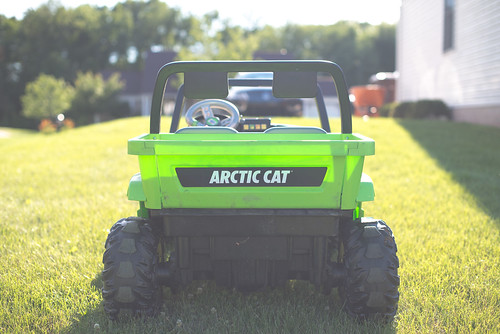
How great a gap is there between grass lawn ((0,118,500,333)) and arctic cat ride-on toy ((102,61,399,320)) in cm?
20

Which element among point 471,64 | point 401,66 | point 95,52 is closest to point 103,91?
point 95,52

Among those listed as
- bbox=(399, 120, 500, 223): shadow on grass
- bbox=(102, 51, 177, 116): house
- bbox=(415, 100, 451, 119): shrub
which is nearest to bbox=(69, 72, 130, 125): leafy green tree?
bbox=(102, 51, 177, 116): house

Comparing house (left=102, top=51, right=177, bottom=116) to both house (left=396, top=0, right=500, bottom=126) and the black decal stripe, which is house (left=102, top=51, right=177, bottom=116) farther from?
the black decal stripe

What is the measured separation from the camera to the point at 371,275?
265 cm

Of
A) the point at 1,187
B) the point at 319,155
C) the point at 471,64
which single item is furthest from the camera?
the point at 471,64

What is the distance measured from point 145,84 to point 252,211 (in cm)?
4221

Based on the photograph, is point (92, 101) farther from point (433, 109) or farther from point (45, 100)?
point (433, 109)

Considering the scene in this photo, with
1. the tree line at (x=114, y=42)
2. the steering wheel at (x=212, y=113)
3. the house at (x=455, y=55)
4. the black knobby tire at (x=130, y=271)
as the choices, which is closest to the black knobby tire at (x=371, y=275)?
the black knobby tire at (x=130, y=271)

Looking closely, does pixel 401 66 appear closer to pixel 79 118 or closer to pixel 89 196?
pixel 89 196

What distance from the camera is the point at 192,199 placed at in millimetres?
2629

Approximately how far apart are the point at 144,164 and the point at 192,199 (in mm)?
316

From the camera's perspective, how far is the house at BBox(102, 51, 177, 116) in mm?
41434

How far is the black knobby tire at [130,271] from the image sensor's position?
2676mm

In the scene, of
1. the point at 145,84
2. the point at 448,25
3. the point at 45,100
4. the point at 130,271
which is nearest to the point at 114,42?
the point at 145,84
